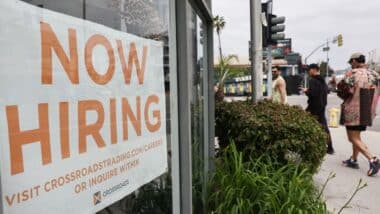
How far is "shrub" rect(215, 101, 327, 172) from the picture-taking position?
4.45 meters

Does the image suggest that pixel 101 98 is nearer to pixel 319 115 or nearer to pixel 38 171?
pixel 38 171

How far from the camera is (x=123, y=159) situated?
1868 millimetres

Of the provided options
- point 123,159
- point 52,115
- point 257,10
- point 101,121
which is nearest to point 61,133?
point 52,115

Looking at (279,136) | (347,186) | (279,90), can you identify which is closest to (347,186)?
(347,186)

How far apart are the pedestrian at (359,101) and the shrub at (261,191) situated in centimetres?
253

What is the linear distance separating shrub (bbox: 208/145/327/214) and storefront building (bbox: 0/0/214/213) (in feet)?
3.25

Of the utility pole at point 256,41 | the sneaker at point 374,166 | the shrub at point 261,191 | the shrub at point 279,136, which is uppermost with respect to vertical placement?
the utility pole at point 256,41

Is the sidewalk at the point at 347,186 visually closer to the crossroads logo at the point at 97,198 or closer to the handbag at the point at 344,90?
the handbag at the point at 344,90

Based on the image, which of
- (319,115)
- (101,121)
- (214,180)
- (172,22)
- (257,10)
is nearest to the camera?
(101,121)

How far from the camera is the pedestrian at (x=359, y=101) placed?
6.15 metres

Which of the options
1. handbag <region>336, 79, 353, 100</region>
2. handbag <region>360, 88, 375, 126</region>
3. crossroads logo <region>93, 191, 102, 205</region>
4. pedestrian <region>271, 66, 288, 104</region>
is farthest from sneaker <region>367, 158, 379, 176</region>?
crossroads logo <region>93, 191, 102, 205</region>

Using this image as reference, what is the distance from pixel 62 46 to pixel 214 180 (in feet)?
9.15

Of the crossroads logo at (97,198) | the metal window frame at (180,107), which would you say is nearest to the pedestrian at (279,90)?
the metal window frame at (180,107)

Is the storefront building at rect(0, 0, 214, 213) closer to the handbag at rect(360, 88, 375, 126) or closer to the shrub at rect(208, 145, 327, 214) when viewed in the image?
the shrub at rect(208, 145, 327, 214)
